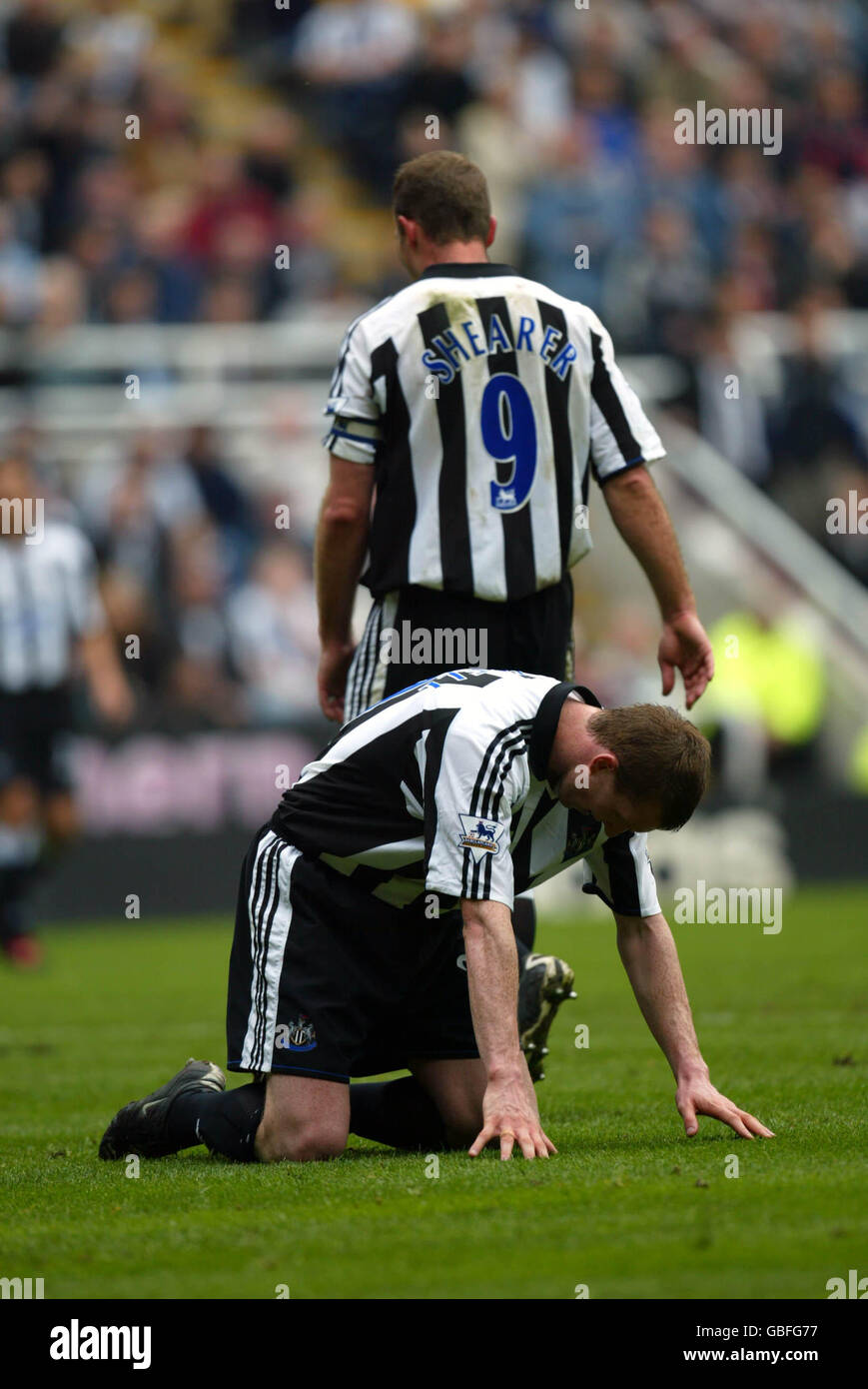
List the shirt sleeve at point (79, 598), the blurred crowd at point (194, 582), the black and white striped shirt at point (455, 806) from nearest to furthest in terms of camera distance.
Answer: the black and white striped shirt at point (455, 806) < the shirt sleeve at point (79, 598) < the blurred crowd at point (194, 582)

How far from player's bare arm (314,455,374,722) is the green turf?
1.30m

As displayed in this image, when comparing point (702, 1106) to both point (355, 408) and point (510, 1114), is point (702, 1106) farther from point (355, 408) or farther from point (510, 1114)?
point (355, 408)

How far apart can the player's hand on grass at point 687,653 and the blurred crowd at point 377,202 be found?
796 centimetres

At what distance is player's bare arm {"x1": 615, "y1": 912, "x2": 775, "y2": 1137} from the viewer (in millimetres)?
4133

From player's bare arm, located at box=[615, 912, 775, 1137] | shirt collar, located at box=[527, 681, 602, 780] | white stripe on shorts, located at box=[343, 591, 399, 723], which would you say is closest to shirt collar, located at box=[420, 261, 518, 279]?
white stripe on shorts, located at box=[343, 591, 399, 723]

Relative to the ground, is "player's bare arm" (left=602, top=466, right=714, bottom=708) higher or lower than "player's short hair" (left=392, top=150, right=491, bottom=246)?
lower

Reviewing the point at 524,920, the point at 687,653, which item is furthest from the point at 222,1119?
the point at 687,653

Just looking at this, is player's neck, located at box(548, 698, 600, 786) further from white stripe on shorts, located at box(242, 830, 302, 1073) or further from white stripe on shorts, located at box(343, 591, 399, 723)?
white stripe on shorts, located at box(343, 591, 399, 723)

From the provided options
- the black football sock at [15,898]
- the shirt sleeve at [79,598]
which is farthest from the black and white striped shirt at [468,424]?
the black football sock at [15,898]

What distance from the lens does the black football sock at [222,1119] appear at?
4340mm

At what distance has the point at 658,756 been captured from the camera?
388cm

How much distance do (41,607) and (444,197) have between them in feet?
19.5

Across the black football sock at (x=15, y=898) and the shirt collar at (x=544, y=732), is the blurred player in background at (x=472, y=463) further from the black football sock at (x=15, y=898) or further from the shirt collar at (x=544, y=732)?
the black football sock at (x=15, y=898)

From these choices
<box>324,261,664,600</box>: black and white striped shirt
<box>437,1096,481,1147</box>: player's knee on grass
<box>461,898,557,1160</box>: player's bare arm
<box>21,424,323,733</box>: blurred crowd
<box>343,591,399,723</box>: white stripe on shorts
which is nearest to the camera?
<box>461,898,557,1160</box>: player's bare arm
